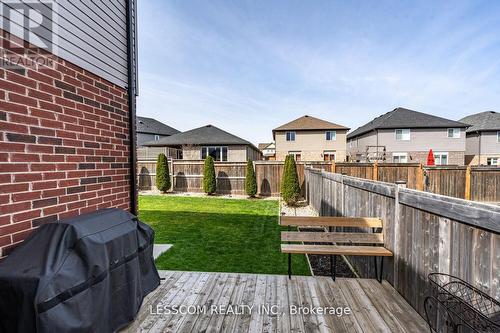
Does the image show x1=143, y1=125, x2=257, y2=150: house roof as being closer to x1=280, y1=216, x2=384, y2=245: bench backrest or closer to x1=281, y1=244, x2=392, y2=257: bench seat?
x1=280, y1=216, x2=384, y2=245: bench backrest

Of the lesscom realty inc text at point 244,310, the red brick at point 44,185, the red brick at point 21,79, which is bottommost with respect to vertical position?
the lesscom realty inc text at point 244,310

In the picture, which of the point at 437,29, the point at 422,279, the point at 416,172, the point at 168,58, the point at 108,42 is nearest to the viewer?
the point at 422,279

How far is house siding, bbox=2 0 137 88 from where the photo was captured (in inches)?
98.0

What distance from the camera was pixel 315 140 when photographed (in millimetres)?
26391

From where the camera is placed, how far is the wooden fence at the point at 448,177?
1084 cm

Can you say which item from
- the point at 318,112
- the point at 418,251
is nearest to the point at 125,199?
the point at 418,251

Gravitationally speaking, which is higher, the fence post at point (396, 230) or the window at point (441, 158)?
the window at point (441, 158)

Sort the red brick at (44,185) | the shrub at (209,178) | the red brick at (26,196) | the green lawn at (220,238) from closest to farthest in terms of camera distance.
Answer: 1. the red brick at (26,196)
2. the red brick at (44,185)
3. the green lawn at (220,238)
4. the shrub at (209,178)

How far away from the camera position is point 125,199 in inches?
148

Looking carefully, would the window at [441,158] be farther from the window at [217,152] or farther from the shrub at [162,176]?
the shrub at [162,176]

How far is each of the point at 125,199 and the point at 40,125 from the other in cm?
171

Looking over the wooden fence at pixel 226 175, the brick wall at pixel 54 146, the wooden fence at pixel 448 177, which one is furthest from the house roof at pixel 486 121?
the brick wall at pixel 54 146

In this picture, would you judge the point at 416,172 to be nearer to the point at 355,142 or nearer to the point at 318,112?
the point at 318,112

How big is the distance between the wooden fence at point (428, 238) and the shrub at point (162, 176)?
1256 cm
